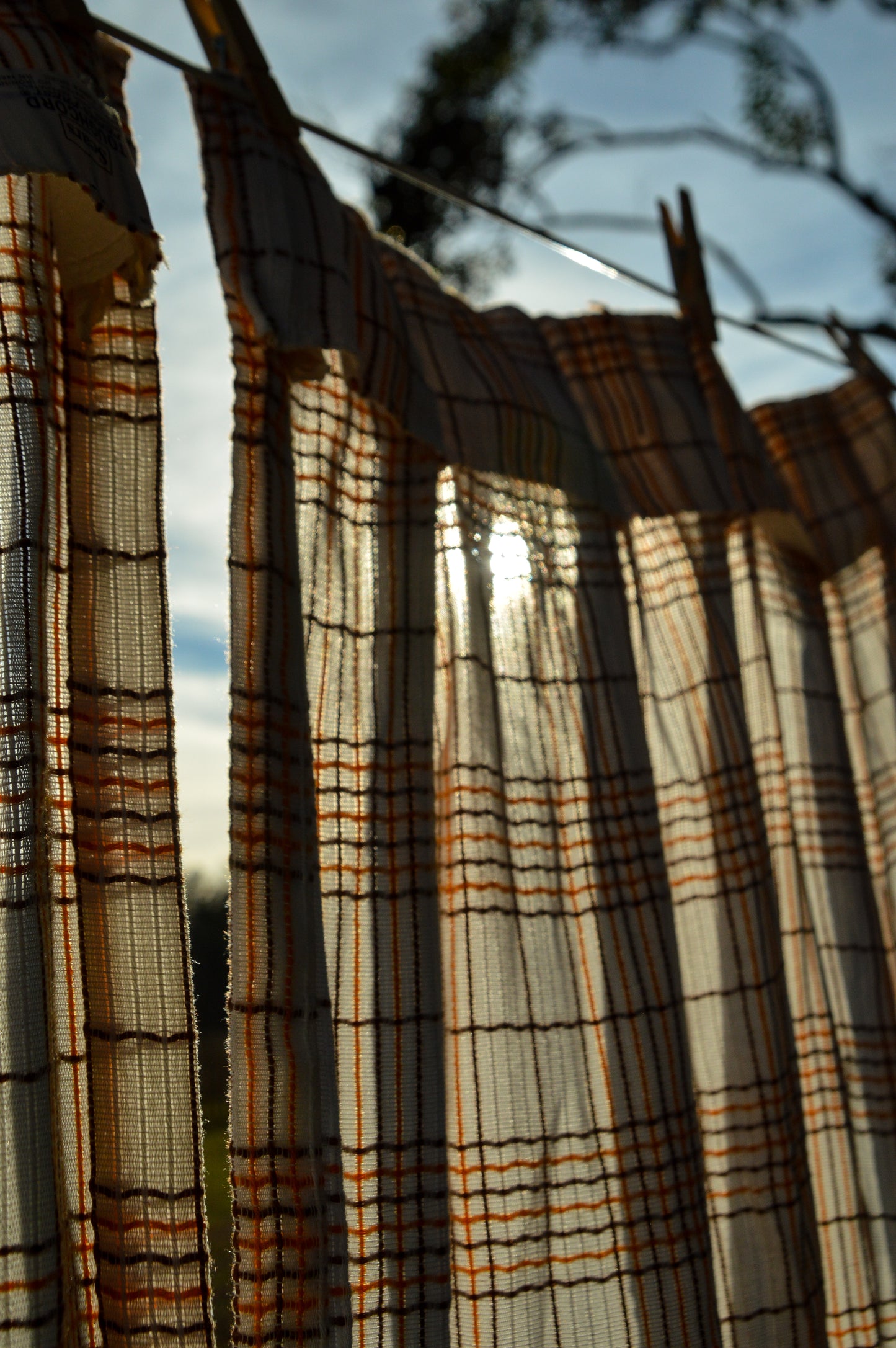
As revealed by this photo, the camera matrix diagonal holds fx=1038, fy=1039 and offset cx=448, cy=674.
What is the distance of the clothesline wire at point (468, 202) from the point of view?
56cm

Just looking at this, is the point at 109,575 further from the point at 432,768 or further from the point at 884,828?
the point at 884,828

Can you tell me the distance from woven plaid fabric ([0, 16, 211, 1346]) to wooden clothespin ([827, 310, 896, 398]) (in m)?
0.74

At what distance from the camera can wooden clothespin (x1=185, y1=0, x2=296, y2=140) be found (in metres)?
0.60

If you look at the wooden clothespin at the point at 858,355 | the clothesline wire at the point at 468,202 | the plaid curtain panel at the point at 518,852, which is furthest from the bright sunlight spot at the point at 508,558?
the wooden clothespin at the point at 858,355

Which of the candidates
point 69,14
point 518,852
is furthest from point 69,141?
point 518,852

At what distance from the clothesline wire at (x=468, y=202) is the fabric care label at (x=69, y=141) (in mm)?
73

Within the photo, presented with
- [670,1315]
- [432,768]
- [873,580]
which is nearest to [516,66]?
[873,580]

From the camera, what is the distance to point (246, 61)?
606mm

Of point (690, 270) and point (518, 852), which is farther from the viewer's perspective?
point (690, 270)

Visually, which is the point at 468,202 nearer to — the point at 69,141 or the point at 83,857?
the point at 69,141

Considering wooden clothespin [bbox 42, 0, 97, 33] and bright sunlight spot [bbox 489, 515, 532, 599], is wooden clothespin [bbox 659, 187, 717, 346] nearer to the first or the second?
bright sunlight spot [bbox 489, 515, 532, 599]

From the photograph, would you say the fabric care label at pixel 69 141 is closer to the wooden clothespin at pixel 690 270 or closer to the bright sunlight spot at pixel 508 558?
the bright sunlight spot at pixel 508 558

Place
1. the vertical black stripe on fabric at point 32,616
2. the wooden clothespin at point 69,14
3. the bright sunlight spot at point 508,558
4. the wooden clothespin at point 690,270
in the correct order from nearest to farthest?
the vertical black stripe on fabric at point 32,616, the wooden clothespin at point 69,14, the bright sunlight spot at point 508,558, the wooden clothespin at point 690,270

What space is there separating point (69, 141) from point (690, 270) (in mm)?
587
